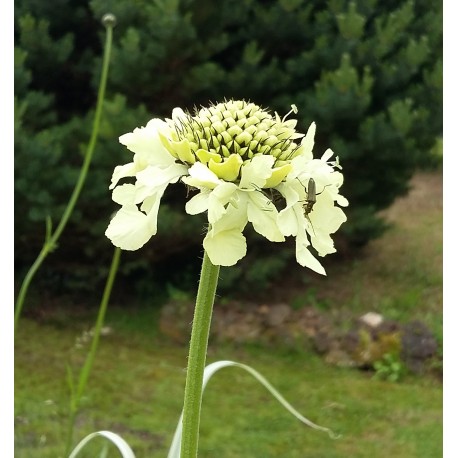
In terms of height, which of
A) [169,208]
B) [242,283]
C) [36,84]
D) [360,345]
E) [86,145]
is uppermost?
[36,84]

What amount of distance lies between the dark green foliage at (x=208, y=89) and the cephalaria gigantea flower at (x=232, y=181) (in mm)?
1300

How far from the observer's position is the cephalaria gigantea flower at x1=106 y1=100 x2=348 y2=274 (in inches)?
13.2

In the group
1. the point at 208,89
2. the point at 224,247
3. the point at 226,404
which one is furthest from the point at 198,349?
the point at 208,89

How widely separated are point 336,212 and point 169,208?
4.87 feet

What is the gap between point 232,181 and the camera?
Answer: 350 mm

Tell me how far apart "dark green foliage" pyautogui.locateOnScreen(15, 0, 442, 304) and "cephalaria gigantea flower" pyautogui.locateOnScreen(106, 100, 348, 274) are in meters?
1.30

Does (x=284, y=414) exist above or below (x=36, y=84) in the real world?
below

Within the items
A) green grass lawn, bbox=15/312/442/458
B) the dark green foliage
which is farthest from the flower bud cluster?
the dark green foliage

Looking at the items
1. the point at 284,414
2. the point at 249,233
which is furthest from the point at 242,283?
the point at 284,414

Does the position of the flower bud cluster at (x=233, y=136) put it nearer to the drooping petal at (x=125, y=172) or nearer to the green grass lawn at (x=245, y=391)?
the drooping petal at (x=125, y=172)
